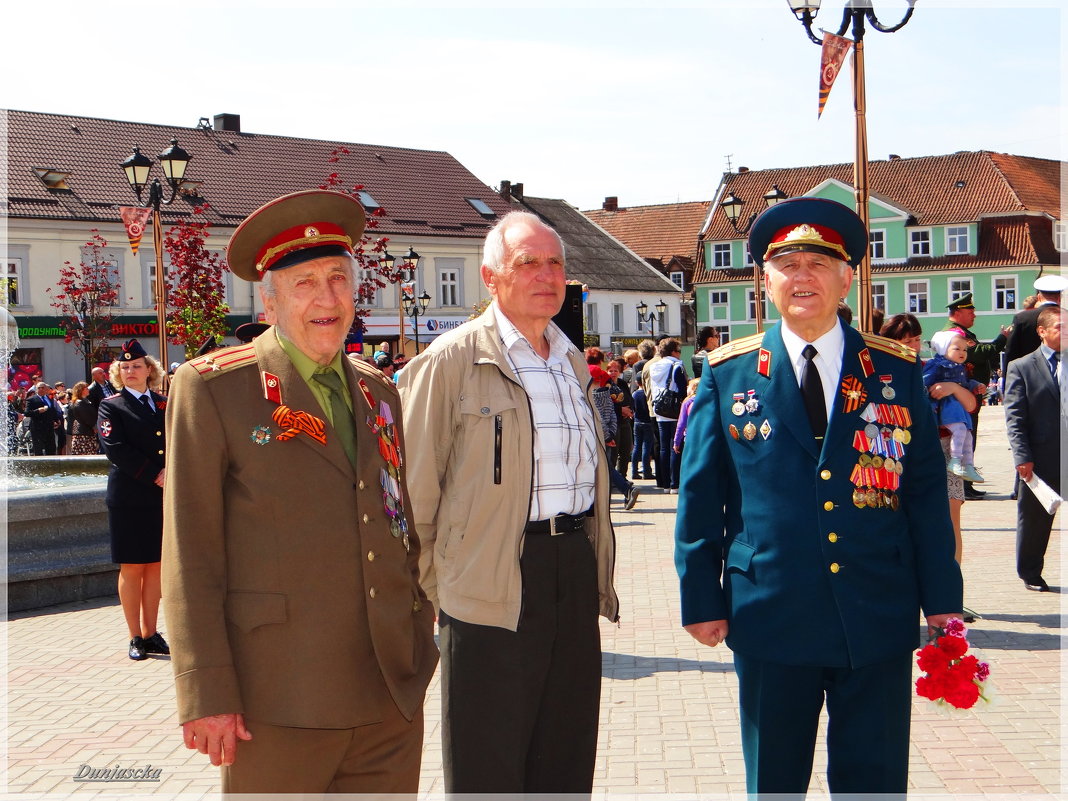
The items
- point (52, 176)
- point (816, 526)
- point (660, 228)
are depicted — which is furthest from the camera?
point (660, 228)

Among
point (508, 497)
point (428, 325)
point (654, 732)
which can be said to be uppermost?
point (428, 325)

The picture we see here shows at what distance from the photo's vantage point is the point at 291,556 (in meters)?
3.07

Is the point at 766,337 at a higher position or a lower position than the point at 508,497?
higher

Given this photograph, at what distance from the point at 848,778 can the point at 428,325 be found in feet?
152

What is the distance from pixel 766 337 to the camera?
12.6 ft

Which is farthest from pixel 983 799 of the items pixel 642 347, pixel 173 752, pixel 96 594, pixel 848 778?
pixel 642 347

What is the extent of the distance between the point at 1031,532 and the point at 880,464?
5860 mm

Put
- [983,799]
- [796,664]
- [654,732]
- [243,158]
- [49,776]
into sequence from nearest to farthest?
[796,664] → [983,799] → [49,776] → [654,732] → [243,158]

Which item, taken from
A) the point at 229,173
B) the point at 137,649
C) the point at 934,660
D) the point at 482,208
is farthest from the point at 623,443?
the point at 482,208

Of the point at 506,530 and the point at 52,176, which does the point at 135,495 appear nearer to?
the point at 506,530

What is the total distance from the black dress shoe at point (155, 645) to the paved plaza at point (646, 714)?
171mm

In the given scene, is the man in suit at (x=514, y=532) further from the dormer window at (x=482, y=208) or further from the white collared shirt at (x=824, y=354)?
the dormer window at (x=482, y=208)

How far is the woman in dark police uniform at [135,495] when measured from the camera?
24.9ft

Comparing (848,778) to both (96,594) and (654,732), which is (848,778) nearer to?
(654,732)
